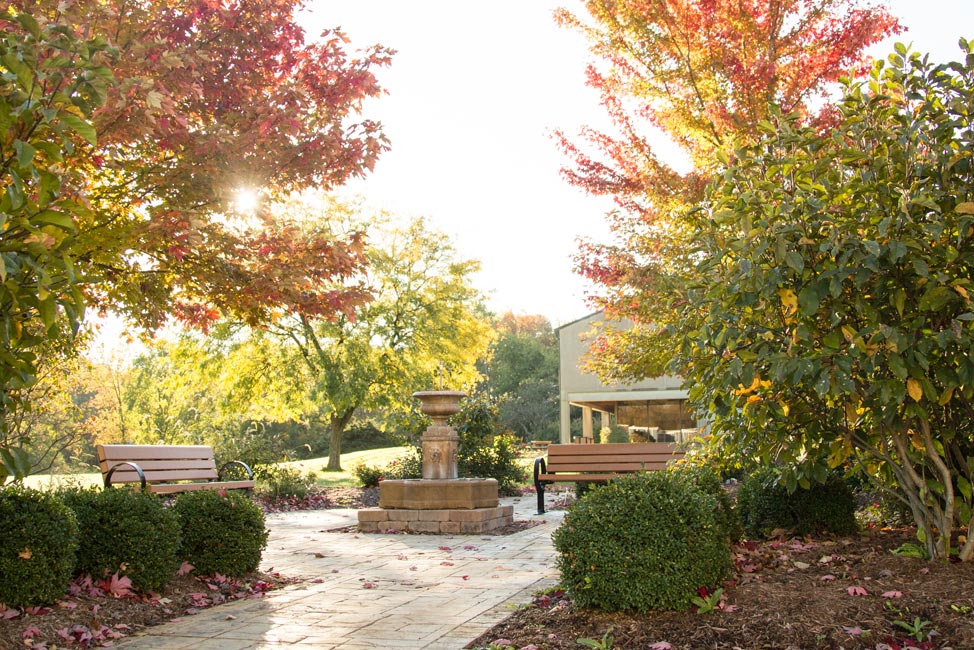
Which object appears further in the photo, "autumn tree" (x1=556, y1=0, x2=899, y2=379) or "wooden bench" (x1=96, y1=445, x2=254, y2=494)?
"autumn tree" (x1=556, y1=0, x2=899, y2=379)

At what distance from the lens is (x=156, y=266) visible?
736 cm

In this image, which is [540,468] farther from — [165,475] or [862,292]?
[862,292]

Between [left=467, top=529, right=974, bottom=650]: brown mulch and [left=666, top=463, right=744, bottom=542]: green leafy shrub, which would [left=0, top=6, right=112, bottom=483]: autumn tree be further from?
[left=666, top=463, right=744, bottom=542]: green leafy shrub

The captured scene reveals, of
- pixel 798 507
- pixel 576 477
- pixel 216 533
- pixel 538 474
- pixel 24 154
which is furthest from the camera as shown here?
pixel 538 474

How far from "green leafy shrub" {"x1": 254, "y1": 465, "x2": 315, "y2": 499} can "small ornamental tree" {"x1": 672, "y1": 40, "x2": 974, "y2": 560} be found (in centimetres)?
1061

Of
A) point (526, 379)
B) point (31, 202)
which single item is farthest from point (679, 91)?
point (526, 379)

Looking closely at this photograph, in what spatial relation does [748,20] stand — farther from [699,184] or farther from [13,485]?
[13,485]

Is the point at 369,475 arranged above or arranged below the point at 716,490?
below

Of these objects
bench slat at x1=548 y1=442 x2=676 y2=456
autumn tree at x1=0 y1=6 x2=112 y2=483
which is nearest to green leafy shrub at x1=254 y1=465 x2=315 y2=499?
bench slat at x1=548 y1=442 x2=676 y2=456

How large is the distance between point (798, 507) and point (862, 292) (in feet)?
8.63

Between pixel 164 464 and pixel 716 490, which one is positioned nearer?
pixel 716 490

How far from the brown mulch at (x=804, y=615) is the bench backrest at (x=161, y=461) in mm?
4316

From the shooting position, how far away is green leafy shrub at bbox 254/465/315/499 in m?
14.3

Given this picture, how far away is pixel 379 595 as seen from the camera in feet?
19.6
